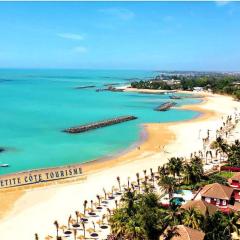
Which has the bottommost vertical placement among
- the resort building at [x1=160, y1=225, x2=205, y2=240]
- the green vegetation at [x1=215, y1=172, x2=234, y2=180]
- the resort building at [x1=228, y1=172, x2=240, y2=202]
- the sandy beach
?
the sandy beach

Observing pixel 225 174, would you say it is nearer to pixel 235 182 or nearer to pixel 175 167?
pixel 235 182

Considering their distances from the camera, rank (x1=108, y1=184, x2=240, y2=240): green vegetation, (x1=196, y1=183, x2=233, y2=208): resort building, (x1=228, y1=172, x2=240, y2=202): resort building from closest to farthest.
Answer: (x1=108, y1=184, x2=240, y2=240): green vegetation
(x1=196, y1=183, x2=233, y2=208): resort building
(x1=228, y1=172, x2=240, y2=202): resort building

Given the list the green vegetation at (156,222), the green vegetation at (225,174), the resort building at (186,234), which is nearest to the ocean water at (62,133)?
the green vegetation at (225,174)

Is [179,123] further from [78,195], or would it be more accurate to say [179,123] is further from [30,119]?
[78,195]

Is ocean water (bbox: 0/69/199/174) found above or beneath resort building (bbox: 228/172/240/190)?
beneath

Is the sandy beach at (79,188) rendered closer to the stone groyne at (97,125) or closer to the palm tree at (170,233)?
the palm tree at (170,233)

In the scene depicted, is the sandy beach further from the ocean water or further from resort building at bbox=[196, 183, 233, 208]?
resort building at bbox=[196, 183, 233, 208]

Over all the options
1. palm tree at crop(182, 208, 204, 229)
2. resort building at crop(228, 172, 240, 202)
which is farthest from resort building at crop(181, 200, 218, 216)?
resort building at crop(228, 172, 240, 202)
